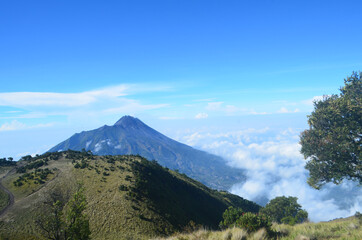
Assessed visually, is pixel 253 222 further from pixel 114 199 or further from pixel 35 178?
pixel 35 178

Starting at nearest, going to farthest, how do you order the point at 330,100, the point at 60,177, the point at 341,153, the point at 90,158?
the point at 341,153
the point at 330,100
the point at 60,177
the point at 90,158

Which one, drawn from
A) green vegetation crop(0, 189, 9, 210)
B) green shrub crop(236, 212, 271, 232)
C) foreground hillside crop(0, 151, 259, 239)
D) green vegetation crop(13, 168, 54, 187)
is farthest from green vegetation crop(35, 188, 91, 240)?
green vegetation crop(13, 168, 54, 187)

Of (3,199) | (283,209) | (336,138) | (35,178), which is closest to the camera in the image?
(336,138)

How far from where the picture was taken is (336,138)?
22891mm

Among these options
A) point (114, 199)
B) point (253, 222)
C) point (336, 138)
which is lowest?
point (114, 199)

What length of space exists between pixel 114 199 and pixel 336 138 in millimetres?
46443

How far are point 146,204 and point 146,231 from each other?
1114cm

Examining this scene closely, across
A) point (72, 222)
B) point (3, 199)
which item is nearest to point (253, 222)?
point (72, 222)

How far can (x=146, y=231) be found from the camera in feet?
126

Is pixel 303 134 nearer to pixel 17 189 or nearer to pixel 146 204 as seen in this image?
pixel 146 204

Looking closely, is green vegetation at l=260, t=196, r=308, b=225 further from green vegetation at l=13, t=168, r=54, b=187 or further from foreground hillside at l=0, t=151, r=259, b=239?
green vegetation at l=13, t=168, r=54, b=187

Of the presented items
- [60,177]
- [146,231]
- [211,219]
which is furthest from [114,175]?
[211,219]

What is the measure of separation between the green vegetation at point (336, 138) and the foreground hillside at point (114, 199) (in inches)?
665

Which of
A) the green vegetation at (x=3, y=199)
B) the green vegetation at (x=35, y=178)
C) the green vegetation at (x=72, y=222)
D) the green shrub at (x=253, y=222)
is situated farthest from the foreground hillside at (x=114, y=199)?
the green shrub at (x=253, y=222)
